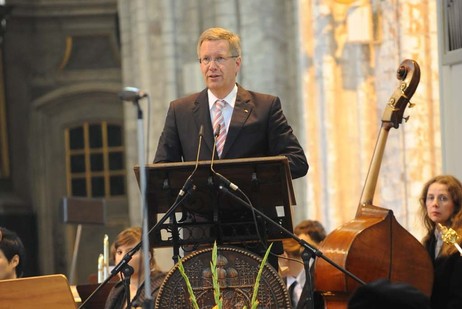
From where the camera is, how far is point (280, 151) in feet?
Answer: 23.5

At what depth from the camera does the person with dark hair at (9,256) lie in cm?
773

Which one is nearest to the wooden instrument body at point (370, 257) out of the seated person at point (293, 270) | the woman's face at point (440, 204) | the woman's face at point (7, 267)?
the woman's face at point (440, 204)

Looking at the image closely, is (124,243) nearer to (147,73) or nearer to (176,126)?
(176,126)

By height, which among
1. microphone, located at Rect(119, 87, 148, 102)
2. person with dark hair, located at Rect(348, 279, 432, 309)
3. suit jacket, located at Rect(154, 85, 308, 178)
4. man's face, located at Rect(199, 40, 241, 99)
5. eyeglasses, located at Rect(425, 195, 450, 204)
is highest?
man's face, located at Rect(199, 40, 241, 99)

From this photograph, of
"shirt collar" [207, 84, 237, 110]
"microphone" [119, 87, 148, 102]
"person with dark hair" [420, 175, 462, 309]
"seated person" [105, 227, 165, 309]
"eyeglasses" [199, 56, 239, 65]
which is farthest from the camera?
"seated person" [105, 227, 165, 309]

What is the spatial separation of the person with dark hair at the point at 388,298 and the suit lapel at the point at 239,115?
293cm

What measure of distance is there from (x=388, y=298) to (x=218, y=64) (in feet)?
10.2

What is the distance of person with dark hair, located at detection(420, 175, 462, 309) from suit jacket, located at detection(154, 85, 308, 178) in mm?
935

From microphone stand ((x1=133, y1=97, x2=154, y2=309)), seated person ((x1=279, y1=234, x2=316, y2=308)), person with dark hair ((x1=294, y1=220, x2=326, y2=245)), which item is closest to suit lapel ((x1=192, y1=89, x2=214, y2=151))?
microphone stand ((x1=133, y1=97, x2=154, y2=309))

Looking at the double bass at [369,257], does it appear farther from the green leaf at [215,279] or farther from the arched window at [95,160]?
the arched window at [95,160]

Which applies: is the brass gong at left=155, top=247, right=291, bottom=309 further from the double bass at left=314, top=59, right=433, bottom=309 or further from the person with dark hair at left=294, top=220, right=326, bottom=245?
A: the person with dark hair at left=294, top=220, right=326, bottom=245

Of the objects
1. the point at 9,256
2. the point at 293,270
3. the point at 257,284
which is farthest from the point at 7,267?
the point at 293,270

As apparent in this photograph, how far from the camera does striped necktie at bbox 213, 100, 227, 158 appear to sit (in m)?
7.16

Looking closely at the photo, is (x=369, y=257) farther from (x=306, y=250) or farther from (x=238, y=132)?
(x=238, y=132)
